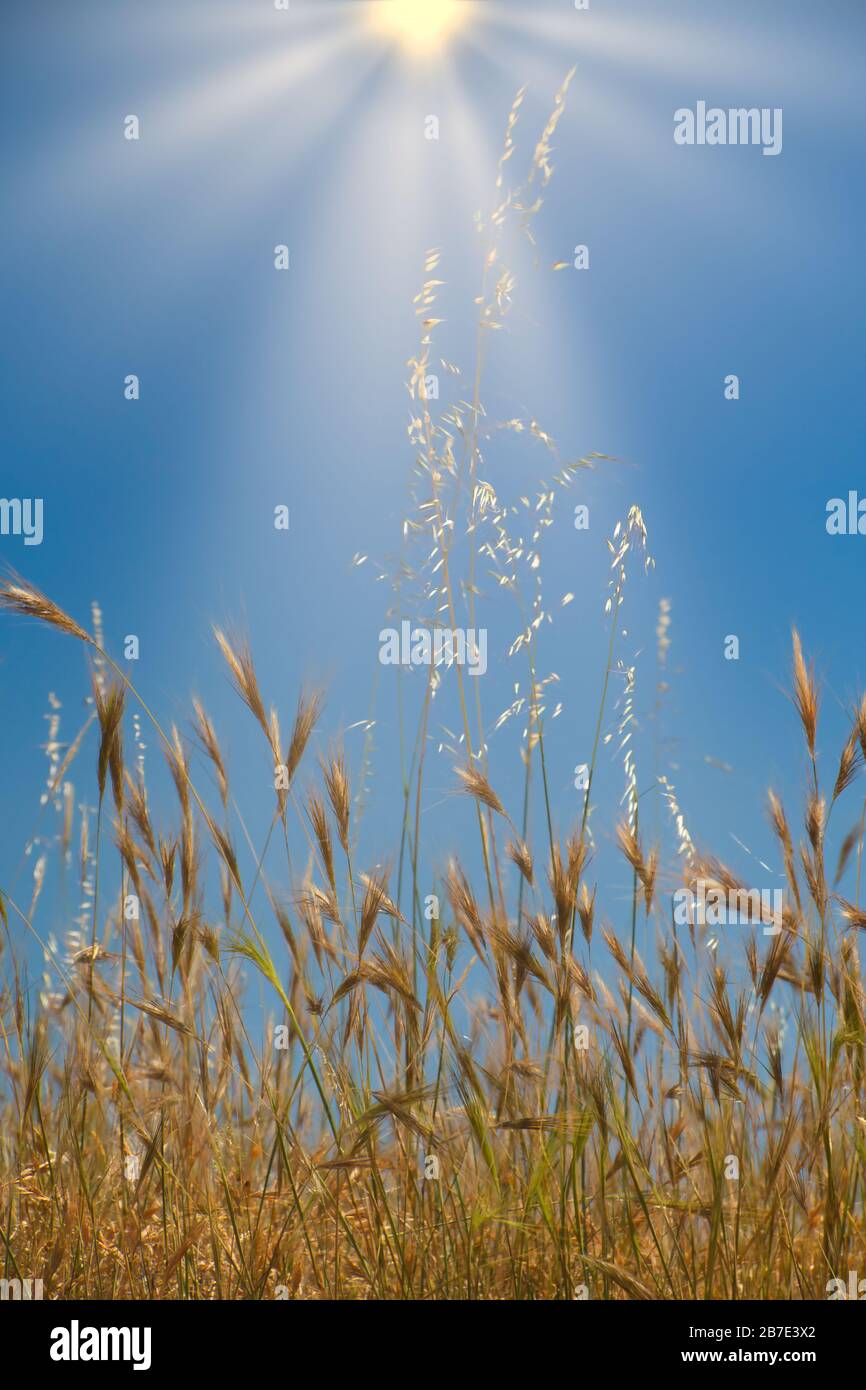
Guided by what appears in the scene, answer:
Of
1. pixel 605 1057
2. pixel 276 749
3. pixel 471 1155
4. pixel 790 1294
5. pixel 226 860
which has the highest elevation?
pixel 276 749

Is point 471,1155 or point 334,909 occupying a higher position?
point 334,909

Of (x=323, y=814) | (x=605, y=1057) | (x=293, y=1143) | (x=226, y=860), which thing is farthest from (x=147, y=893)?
(x=605, y=1057)

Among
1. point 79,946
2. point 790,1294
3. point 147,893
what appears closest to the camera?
point 790,1294

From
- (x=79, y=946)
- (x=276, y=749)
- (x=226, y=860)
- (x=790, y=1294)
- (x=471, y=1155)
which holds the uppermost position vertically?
(x=276, y=749)

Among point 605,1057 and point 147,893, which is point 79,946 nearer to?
point 147,893

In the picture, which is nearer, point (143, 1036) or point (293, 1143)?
point (293, 1143)

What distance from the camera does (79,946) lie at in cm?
205

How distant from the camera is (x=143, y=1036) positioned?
2.14 meters

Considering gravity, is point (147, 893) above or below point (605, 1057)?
above

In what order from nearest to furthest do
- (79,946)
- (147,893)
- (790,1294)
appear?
(790,1294), (147,893), (79,946)

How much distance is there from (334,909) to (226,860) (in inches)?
7.6

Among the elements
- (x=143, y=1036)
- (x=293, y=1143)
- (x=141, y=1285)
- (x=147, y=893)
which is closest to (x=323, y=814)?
(x=147, y=893)

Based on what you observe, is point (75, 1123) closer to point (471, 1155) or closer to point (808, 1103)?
point (471, 1155)

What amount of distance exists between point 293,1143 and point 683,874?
0.78 metres
